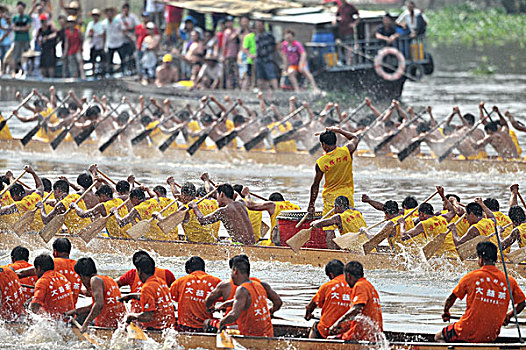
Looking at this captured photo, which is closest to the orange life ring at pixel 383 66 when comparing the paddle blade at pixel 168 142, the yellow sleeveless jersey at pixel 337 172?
the paddle blade at pixel 168 142

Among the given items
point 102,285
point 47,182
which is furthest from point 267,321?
point 47,182

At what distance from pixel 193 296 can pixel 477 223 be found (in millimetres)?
3351

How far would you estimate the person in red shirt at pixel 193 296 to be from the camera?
25.7ft

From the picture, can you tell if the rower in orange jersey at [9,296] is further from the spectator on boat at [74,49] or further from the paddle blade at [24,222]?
the spectator on boat at [74,49]

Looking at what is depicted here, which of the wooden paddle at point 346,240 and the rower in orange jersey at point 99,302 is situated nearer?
the rower in orange jersey at point 99,302

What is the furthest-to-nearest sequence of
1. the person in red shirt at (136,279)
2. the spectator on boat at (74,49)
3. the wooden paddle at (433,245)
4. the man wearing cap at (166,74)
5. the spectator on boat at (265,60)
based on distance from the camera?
1. the spectator on boat at (74,49)
2. the man wearing cap at (166,74)
3. the spectator on boat at (265,60)
4. the wooden paddle at (433,245)
5. the person in red shirt at (136,279)

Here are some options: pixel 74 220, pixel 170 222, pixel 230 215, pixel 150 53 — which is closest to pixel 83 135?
pixel 74 220

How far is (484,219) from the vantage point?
990 cm

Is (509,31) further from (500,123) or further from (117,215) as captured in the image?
(117,215)

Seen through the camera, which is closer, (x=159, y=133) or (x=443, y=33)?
(x=159, y=133)

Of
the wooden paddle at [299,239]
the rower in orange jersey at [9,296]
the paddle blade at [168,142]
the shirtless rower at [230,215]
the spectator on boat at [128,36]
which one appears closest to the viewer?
the rower in orange jersey at [9,296]

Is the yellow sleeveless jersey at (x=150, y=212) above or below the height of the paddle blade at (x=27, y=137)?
above

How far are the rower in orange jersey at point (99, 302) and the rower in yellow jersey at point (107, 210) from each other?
267 centimetres

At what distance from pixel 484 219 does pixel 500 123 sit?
5166 mm
